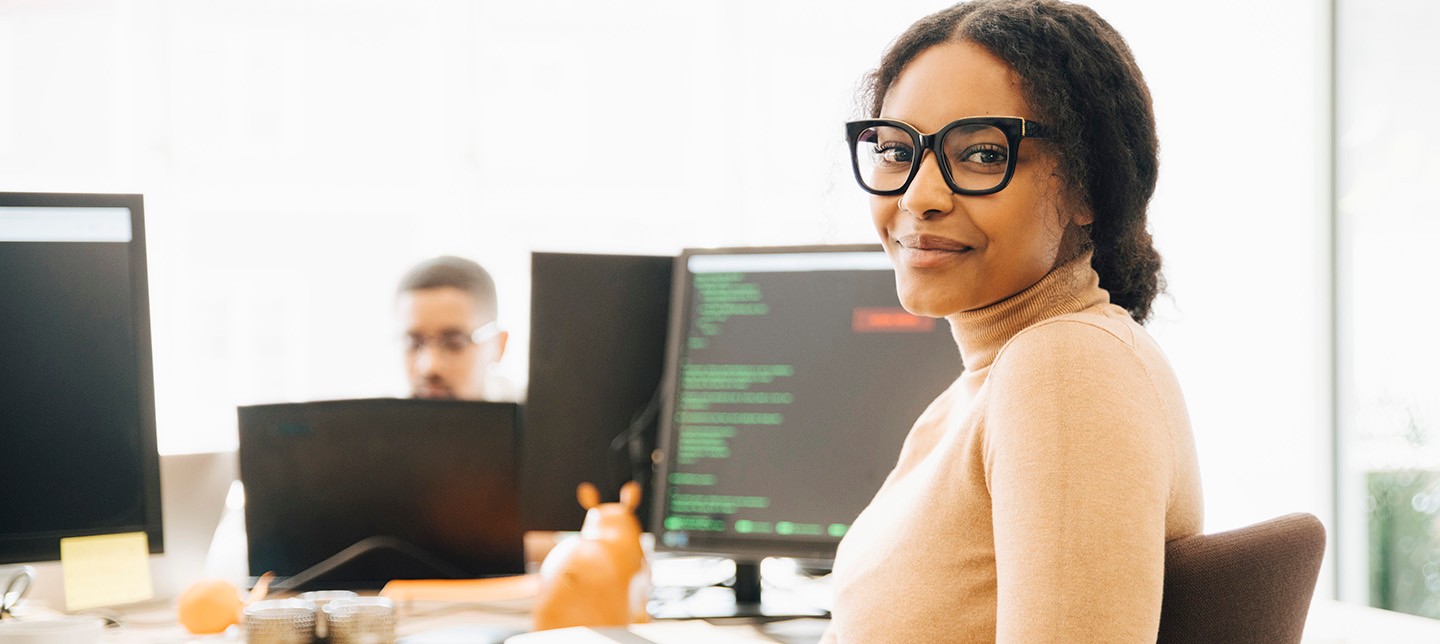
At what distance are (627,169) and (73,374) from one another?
2.70m

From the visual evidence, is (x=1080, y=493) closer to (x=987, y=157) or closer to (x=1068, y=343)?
(x=1068, y=343)

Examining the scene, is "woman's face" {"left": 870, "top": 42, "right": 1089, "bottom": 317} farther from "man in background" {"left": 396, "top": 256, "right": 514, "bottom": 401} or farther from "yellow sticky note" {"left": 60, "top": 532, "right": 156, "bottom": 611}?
"man in background" {"left": 396, "top": 256, "right": 514, "bottom": 401}

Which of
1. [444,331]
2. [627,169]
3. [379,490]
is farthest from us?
[627,169]

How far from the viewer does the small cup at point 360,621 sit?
3.94ft

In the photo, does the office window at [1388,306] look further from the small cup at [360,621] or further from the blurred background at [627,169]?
the small cup at [360,621]

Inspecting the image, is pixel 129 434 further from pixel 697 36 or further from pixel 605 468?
pixel 697 36

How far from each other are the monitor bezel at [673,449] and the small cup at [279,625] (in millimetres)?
494

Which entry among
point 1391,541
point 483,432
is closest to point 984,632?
point 483,432

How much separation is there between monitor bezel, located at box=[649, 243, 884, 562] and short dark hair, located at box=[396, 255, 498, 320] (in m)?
0.81

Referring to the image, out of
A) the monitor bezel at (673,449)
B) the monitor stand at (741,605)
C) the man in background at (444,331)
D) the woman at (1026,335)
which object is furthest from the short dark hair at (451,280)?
the woman at (1026,335)

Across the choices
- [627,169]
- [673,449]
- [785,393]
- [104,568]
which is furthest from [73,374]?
[627,169]

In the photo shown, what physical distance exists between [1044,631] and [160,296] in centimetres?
317

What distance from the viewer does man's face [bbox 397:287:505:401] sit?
2.28m

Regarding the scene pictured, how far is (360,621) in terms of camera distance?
121cm
